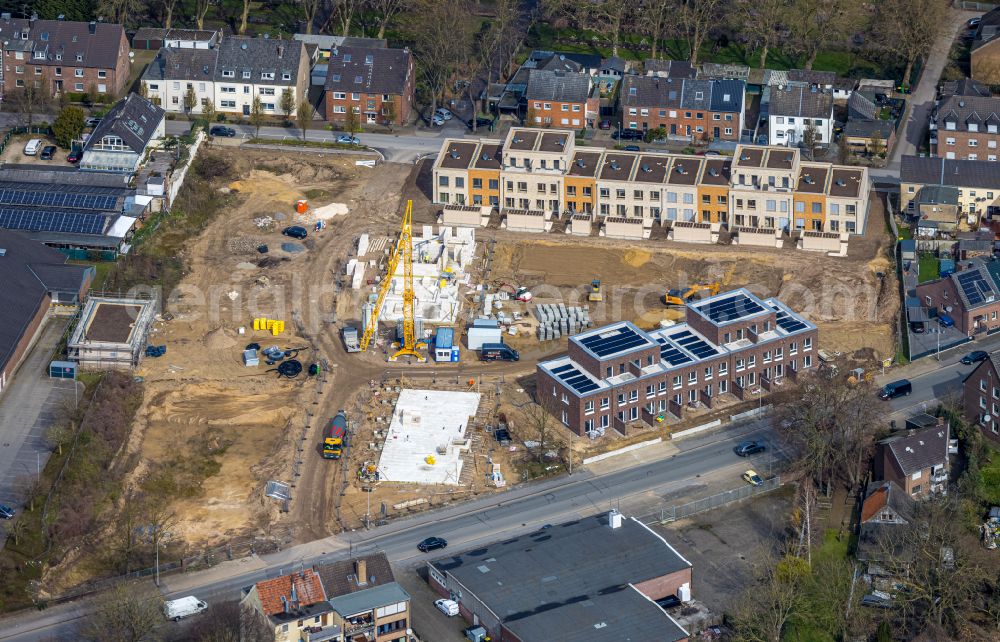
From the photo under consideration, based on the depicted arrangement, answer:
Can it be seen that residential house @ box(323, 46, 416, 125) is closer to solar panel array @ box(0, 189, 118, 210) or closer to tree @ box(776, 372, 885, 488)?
solar panel array @ box(0, 189, 118, 210)

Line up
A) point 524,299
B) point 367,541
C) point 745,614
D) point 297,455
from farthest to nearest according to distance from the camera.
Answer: point 524,299 → point 297,455 → point 367,541 → point 745,614

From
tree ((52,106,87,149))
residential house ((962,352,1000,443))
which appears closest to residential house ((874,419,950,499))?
residential house ((962,352,1000,443))

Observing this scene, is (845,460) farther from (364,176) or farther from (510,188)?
(364,176)

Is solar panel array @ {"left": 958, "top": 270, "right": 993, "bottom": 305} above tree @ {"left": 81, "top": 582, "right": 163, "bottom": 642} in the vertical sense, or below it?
above

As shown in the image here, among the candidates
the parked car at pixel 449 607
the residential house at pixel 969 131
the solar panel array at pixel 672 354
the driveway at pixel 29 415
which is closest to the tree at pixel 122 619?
the driveway at pixel 29 415

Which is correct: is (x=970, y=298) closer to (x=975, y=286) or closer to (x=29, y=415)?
(x=975, y=286)

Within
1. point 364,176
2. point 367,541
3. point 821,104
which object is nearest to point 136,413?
point 367,541

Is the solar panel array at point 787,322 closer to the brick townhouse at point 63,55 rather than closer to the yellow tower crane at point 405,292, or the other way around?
the yellow tower crane at point 405,292
